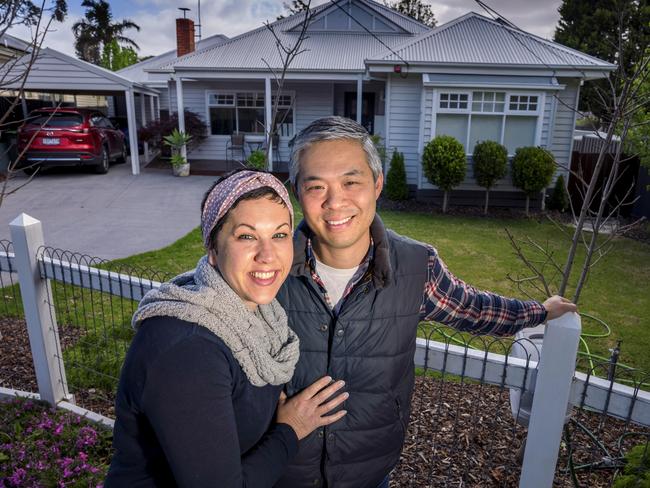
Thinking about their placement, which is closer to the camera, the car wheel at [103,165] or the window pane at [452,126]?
the window pane at [452,126]

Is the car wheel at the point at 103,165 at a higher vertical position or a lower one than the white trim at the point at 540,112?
lower

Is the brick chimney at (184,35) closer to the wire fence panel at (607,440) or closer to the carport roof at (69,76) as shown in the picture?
the carport roof at (69,76)

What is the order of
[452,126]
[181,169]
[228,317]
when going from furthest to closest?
[181,169] < [452,126] < [228,317]

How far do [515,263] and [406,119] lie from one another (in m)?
5.95

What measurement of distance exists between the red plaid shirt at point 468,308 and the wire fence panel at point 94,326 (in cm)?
153

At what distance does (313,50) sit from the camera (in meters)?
15.2

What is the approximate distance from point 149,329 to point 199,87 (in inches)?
662

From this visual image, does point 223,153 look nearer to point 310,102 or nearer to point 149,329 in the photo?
point 310,102

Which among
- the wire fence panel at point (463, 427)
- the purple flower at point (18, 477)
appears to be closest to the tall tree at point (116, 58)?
the purple flower at point (18, 477)

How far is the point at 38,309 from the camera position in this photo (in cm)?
320

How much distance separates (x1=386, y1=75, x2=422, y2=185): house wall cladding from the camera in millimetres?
12055

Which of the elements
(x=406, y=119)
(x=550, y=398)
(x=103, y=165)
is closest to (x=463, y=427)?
(x=550, y=398)

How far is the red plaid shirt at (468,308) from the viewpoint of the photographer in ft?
6.00

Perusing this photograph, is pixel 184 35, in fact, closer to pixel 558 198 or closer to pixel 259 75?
pixel 259 75
